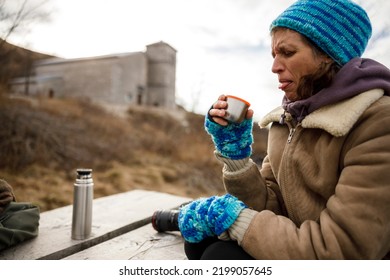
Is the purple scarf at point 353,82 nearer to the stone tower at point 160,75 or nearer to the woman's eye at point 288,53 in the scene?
the woman's eye at point 288,53

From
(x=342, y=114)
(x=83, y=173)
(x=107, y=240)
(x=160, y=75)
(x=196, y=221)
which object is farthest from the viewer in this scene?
(x=160, y=75)

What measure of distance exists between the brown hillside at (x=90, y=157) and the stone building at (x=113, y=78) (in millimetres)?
7772

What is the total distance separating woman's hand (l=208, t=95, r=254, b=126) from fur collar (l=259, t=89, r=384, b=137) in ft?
0.66

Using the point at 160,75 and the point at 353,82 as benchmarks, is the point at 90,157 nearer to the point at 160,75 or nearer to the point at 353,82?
the point at 353,82

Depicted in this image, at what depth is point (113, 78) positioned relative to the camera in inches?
701

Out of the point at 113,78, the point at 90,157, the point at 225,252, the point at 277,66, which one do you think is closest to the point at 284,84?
the point at 277,66

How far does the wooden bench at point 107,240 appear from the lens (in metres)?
1.43

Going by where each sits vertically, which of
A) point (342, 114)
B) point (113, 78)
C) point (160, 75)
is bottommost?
point (342, 114)

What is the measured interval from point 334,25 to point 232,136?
0.47 m

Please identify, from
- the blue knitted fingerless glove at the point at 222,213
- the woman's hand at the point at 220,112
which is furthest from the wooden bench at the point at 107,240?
the woman's hand at the point at 220,112

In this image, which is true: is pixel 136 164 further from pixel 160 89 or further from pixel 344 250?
pixel 160 89

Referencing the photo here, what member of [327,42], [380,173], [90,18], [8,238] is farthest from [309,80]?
[8,238]

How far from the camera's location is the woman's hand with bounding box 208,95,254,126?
3.12 feet

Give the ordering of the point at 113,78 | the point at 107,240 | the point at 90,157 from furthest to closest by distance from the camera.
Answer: the point at 113,78, the point at 90,157, the point at 107,240
